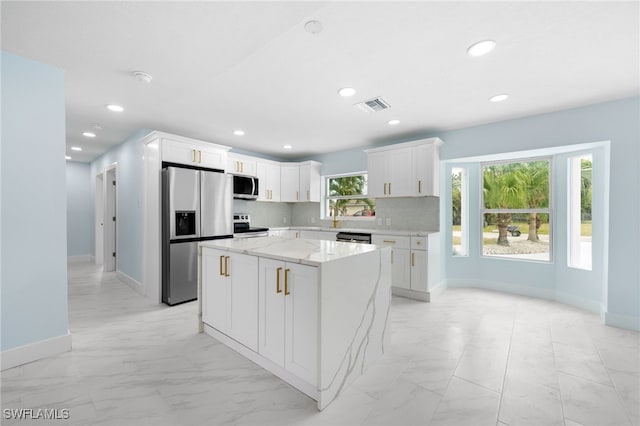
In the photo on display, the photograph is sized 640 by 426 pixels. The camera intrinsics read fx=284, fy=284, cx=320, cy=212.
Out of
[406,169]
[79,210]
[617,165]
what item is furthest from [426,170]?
[79,210]

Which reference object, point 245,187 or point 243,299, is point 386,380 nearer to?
point 243,299

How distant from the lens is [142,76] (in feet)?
8.29

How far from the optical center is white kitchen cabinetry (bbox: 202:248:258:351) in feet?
7.24

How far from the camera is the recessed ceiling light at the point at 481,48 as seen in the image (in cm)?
202

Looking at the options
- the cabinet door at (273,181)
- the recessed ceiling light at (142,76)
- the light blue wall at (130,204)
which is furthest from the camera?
the cabinet door at (273,181)

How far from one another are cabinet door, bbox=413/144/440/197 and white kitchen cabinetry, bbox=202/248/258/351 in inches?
115

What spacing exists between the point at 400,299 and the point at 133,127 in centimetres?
455

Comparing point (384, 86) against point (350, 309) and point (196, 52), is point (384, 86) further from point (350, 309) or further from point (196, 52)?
point (350, 309)

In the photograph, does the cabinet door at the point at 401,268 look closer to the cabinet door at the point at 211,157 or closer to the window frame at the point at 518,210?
the window frame at the point at 518,210

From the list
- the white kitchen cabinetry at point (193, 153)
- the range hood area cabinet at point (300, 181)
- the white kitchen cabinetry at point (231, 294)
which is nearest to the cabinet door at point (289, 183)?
the range hood area cabinet at point (300, 181)

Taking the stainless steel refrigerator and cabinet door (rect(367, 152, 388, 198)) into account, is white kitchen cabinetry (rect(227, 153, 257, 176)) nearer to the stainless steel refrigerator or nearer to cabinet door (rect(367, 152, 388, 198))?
the stainless steel refrigerator

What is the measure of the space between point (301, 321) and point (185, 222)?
265 centimetres

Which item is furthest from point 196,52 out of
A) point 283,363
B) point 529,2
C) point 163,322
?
point 163,322

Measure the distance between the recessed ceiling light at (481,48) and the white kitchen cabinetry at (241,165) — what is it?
3.87m
